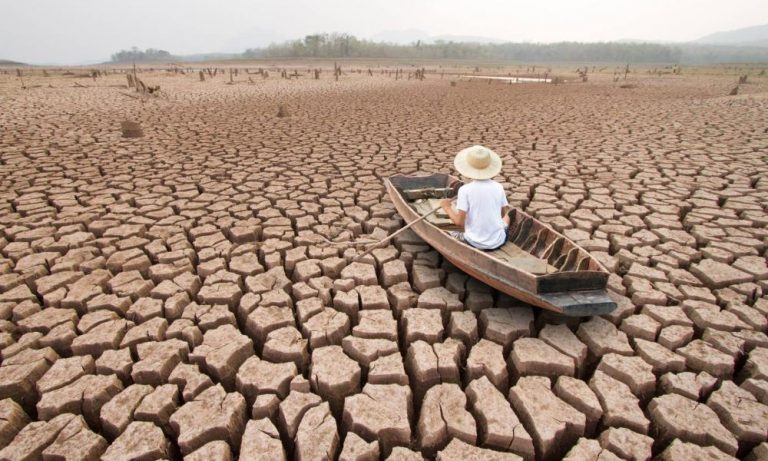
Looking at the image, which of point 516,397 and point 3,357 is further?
point 3,357

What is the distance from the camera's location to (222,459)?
1.78 m

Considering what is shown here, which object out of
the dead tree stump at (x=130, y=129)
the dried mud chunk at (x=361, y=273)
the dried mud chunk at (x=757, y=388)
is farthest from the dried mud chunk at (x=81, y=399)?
the dead tree stump at (x=130, y=129)

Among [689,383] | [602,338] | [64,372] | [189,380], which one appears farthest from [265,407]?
[689,383]

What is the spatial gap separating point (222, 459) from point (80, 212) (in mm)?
3697

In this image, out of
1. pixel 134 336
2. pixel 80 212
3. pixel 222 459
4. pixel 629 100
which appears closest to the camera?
pixel 222 459

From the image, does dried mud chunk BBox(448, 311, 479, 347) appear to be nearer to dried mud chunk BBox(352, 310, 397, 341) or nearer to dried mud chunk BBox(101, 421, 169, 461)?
dried mud chunk BBox(352, 310, 397, 341)

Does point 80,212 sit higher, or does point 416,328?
point 80,212

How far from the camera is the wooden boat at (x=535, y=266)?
2.35 meters

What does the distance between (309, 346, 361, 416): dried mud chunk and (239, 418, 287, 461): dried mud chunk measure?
321mm

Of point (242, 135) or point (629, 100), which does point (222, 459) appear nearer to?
point (242, 135)

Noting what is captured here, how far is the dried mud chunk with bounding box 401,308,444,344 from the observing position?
8.29 ft

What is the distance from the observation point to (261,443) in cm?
185

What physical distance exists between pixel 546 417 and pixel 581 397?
0.84ft

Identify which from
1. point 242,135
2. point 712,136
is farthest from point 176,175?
point 712,136
